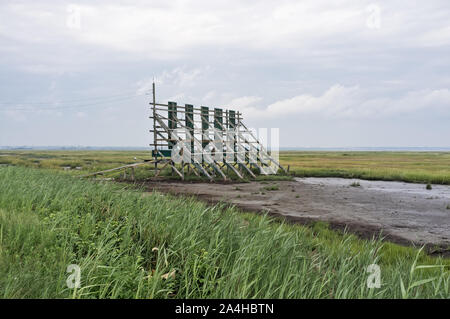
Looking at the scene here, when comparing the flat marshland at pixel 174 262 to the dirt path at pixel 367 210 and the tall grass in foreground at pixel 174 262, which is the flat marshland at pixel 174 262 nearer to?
the tall grass in foreground at pixel 174 262

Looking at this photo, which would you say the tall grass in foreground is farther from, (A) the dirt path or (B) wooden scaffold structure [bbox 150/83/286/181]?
(B) wooden scaffold structure [bbox 150/83/286/181]

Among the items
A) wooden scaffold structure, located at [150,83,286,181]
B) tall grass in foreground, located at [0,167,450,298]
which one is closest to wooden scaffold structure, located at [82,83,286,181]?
wooden scaffold structure, located at [150,83,286,181]

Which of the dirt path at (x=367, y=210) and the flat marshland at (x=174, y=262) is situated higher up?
the flat marshland at (x=174, y=262)

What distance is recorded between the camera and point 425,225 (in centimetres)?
1059

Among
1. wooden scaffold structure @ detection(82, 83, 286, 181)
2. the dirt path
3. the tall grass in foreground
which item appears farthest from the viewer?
wooden scaffold structure @ detection(82, 83, 286, 181)

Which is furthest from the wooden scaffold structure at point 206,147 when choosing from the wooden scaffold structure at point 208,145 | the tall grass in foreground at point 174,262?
the tall grass in foreground at point 174,262

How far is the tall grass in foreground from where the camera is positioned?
11.0 feet

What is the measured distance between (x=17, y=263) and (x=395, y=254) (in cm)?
677

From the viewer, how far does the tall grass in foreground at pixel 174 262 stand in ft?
11.0

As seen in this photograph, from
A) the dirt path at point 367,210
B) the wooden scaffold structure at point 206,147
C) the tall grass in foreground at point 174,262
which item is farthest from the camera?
the wooden scaffold structure at point 206,147

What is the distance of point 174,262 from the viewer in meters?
4.30

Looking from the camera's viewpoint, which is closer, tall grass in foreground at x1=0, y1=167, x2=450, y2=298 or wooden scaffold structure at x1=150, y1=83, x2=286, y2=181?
tall grass in foreground at x1=0, y1=167, x2=450, y2=298
